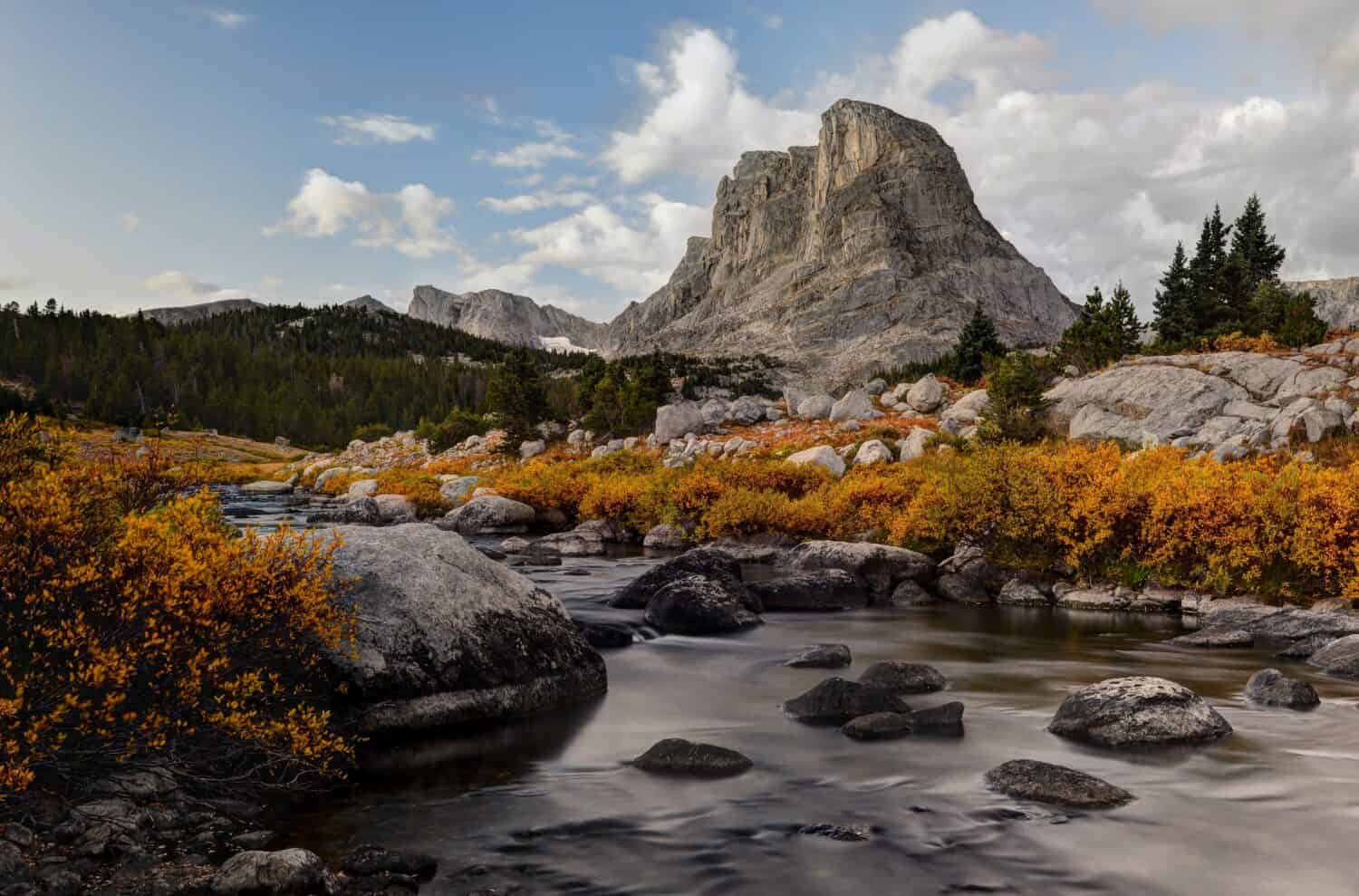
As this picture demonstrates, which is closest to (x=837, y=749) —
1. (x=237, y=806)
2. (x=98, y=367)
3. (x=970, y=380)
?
(x=237, y=806)

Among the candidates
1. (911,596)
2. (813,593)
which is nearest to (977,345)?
(911,596)

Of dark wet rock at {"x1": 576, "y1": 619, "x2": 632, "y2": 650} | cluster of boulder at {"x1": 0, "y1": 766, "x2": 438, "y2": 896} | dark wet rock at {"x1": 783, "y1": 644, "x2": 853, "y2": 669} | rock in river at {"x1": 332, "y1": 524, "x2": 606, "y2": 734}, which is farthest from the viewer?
dark wet rock at {"x1": 576, "y1": 619, "x2": 632, "y2": 650}

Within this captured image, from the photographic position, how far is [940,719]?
1048 centimetres

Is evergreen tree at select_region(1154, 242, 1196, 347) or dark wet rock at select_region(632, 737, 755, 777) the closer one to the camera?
dark wet rock at select_region(632, 737, 755, 777)

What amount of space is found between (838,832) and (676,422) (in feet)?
156

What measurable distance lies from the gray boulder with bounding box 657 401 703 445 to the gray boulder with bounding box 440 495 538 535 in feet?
61.4

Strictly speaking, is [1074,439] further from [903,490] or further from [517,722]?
[517,722]

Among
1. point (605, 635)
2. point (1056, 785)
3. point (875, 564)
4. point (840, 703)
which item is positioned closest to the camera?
point (1056, 785)

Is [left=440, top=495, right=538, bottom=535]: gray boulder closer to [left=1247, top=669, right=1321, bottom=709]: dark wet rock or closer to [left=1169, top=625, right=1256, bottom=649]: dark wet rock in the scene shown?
[left=1169, top=625, right=1256, bottom=649]: dark wet rock

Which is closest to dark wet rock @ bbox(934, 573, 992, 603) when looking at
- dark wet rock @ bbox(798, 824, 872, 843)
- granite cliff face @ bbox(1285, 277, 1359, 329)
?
dark wet rock @ bbox(798, 824, 872, 843)

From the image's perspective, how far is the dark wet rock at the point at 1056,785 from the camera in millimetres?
7895

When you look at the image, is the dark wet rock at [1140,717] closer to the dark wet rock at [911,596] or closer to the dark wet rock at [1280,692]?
the dark wet rock at [1280,692]

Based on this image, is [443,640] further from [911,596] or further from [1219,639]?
[1219,639]

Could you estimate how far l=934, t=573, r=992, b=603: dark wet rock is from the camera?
19.7 meters
